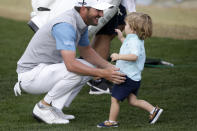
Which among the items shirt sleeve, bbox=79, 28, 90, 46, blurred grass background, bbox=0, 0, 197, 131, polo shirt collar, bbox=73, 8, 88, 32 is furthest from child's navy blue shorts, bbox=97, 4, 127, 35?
polo shirt collar, bbox=73, 8, 88, 32

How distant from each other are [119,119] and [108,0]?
1.60 m

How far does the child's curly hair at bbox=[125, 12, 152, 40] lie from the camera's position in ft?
16.5

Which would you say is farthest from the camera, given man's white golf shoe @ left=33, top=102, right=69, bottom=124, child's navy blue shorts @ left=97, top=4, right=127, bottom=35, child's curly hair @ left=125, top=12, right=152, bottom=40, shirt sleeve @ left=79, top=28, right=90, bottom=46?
child's navy blue shorts @ left=97, top=4, right=127, bottom=35

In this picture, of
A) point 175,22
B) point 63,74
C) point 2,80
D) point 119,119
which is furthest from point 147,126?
point 175,22

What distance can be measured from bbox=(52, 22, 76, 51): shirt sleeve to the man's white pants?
0.29 m

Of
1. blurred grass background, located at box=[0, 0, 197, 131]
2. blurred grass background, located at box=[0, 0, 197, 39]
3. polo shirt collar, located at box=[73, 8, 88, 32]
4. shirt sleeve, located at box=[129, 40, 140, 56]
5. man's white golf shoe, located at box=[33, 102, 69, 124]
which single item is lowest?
blurred grass background, located at box=[0, 0, 197, 39]

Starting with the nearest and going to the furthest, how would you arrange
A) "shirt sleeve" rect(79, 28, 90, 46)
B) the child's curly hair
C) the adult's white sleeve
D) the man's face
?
the child's curly hair
the man's face
"shirt sleeve" rect(79, 28, 90, 46)
the adult's white sleeve

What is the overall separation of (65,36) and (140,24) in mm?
666

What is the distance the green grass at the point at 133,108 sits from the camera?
5121mm

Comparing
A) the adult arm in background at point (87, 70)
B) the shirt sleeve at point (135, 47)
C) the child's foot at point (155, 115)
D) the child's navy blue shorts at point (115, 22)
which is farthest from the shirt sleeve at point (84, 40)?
the child's navy blue shorts at point (115, 22)

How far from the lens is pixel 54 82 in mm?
5246

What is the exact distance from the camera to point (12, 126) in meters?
5.11

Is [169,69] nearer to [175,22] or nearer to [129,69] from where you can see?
[129,69]

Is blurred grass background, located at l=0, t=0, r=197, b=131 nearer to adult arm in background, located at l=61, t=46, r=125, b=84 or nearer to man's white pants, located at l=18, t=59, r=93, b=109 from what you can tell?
man's white pants, located at l=18, t=59, r=93, b=109
